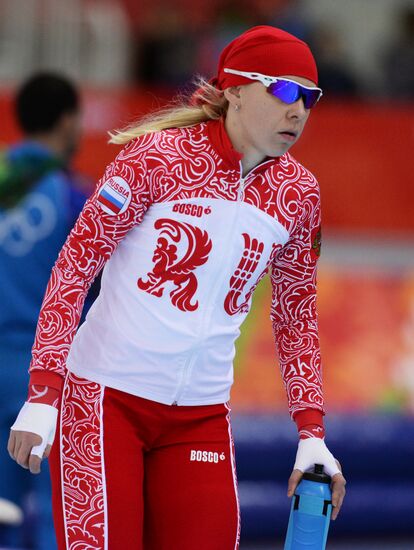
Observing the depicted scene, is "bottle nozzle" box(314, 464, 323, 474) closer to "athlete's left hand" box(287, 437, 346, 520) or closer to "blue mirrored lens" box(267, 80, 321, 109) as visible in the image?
"athlete's left hand" box(287, 437, 346, 520)

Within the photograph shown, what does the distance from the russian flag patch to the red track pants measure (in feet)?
1.41

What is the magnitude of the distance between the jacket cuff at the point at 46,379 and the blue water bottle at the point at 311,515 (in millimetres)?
668

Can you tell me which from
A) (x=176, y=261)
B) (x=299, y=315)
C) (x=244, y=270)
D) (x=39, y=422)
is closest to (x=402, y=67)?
(x=299, y=315)

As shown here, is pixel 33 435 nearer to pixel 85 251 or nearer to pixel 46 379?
pixel 46 379

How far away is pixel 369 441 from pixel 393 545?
0.54 m

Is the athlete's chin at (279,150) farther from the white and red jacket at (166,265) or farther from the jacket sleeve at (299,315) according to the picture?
the jacket sleeve at (299,315)

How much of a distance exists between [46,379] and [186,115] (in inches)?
30.4

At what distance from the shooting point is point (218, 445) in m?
3.14

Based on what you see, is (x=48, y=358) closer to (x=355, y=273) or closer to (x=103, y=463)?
(x=103, y=463)

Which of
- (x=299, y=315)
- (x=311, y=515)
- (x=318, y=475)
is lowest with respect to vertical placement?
(x=311, y=515)

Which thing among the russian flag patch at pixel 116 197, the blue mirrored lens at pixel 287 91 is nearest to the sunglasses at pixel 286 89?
the blue mirrored lens at pixel 287 91

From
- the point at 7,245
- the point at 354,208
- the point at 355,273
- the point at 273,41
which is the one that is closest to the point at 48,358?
the point at 273,41

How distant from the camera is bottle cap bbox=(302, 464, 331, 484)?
10.3 ft

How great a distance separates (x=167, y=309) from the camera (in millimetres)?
3051
